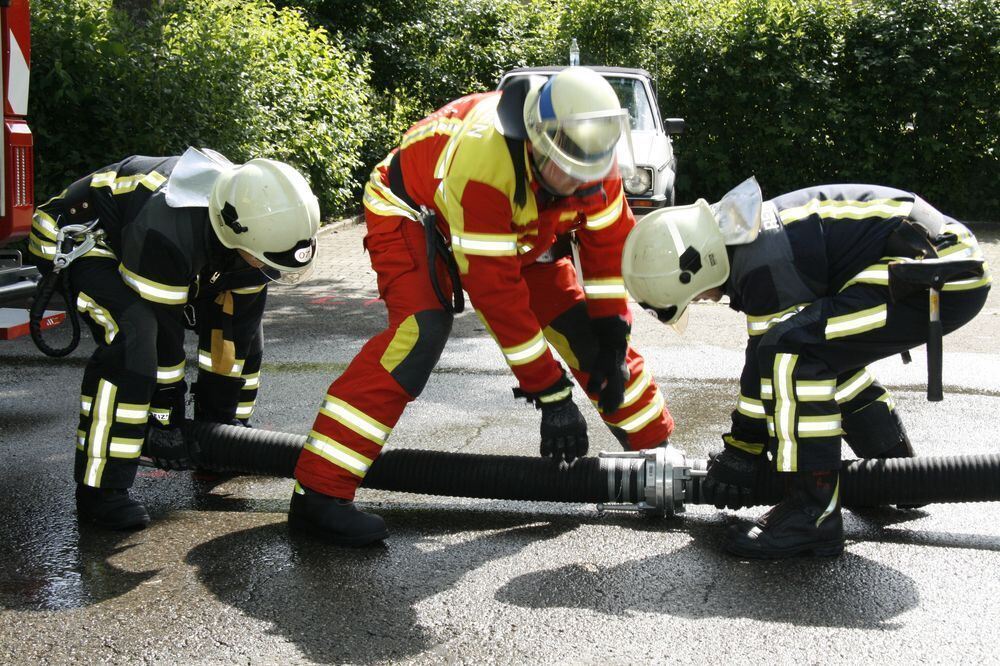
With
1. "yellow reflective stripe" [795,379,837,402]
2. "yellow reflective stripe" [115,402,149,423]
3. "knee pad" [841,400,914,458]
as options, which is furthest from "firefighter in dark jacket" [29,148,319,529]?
"knee pad" [841,400,914,458]

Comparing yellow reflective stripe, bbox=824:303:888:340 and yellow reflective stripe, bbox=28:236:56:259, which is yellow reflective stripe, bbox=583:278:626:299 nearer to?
yellow reflective stripe, bbox=824:303:888:340

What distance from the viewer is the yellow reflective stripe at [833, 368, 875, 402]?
159 inches

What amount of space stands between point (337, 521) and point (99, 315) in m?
1.15

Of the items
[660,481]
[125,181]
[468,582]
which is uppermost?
[125,181]

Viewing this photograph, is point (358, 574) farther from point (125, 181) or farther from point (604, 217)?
point (125, 181)

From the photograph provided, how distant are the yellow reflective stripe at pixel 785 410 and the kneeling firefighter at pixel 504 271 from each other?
1.95ft

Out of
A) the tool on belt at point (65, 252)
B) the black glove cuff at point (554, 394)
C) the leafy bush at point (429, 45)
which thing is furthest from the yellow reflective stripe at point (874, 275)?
the leafy bush at point (429, 45)

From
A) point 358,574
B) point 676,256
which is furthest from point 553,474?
point 676,256

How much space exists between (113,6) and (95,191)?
7.24 m

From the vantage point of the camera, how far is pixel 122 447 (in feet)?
13.1

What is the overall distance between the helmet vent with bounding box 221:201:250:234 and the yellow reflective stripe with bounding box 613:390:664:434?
160cm

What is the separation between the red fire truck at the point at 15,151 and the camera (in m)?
5.62

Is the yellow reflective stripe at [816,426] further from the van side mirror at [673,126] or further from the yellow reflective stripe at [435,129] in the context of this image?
the van side mirror at [673,126]

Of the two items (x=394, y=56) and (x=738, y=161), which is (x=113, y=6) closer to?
(x=394, y=56)
